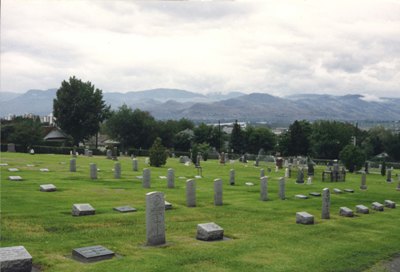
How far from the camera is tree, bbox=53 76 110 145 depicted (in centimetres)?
7588

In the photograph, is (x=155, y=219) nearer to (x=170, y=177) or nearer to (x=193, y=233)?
(x=193, y=233)

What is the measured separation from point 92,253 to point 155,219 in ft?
7.32

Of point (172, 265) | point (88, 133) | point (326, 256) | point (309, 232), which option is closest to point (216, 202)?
point (309, 232)

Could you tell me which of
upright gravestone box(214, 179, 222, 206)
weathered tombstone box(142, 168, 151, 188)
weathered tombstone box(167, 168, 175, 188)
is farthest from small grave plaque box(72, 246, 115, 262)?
weathered tombstone box(167, 168, 175, 188)

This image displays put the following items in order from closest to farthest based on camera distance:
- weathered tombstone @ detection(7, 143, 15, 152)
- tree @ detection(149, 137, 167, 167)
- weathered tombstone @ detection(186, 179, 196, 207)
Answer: weathered tombstone @ detection(186, 179, 196, 207) → tree @ detection(149, 137, 167, 167) → weathered tombstone @ detection(7, 143, 15, 152)

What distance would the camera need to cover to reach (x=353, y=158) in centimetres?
4891

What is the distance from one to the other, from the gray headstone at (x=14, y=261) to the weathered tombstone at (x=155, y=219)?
370 centimetres

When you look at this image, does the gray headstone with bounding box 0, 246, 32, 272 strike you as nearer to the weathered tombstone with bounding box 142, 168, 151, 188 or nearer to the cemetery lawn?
the cemetery lawn

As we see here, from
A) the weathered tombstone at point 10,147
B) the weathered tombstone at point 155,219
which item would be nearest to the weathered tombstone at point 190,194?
the weathered tombstone at point 155,219

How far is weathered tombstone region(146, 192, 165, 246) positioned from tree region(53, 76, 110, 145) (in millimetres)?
66864

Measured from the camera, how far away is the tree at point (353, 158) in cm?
4869

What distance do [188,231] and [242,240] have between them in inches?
77.5

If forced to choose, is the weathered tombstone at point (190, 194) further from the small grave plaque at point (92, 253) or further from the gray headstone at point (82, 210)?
the small grave plaque at point (92, 253)

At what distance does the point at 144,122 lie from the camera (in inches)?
3440
